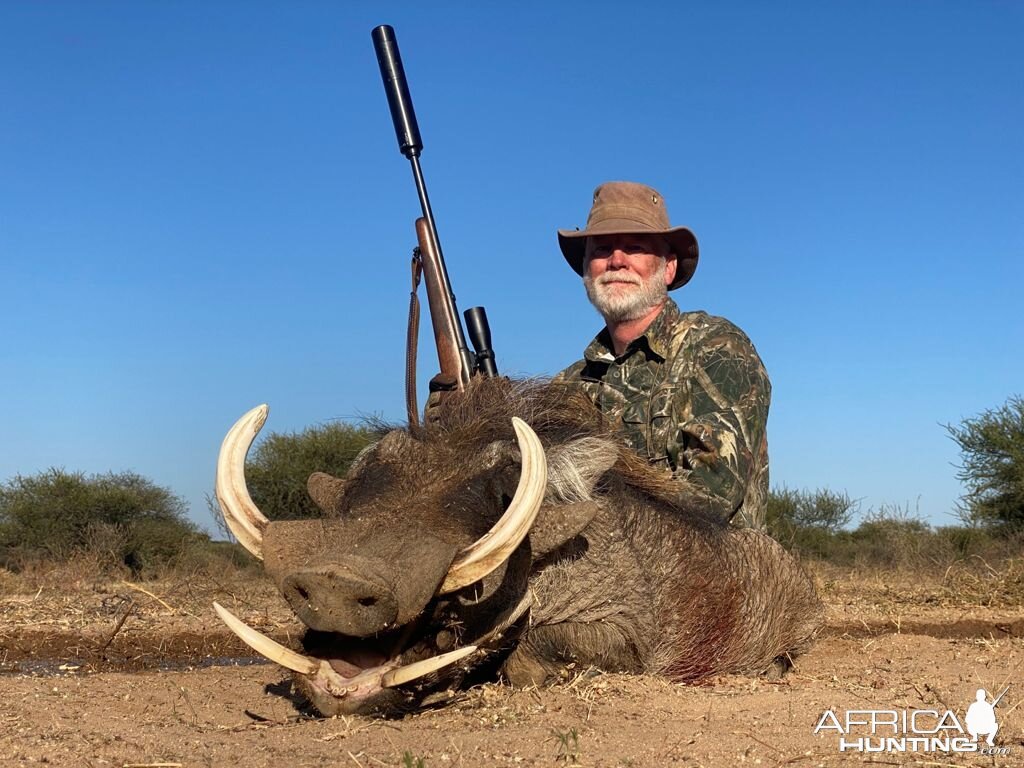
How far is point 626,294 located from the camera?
504cm

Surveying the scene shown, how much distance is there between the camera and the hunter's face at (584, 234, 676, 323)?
5035 millimetres

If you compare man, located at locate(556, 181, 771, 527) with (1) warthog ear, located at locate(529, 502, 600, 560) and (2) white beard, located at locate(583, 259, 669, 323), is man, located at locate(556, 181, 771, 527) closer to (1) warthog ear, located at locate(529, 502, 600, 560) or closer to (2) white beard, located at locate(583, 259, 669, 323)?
(2) white beard, located at locate(583, 259, 669, 323)

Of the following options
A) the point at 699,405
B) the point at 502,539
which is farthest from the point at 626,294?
the point at 502,539

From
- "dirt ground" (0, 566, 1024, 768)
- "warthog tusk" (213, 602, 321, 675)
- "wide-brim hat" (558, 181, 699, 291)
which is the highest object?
"wide-brim hat" (558, 181, 699, 291)

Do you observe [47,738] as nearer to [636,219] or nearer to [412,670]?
[412,670]

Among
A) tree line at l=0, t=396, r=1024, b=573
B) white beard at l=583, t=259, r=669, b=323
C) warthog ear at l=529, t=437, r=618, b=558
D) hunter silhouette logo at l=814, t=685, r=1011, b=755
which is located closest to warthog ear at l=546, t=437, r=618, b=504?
warthog ear at l=529, t=437, r=618, b=558

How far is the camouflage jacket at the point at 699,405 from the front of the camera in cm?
410

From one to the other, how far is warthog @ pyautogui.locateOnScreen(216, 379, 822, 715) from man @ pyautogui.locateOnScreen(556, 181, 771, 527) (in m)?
0.23

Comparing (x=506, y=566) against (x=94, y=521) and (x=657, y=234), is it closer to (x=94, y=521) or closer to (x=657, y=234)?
(x=657, y=234)

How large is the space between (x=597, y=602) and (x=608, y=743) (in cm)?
102

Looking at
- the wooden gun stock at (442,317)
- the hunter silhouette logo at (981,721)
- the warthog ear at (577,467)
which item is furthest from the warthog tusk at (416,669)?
the wooden gun stock at (442,317)

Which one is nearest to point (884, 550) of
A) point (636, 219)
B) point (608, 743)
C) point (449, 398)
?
point (636, 219)

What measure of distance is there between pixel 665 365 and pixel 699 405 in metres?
0.40

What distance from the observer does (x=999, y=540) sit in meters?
12.9
